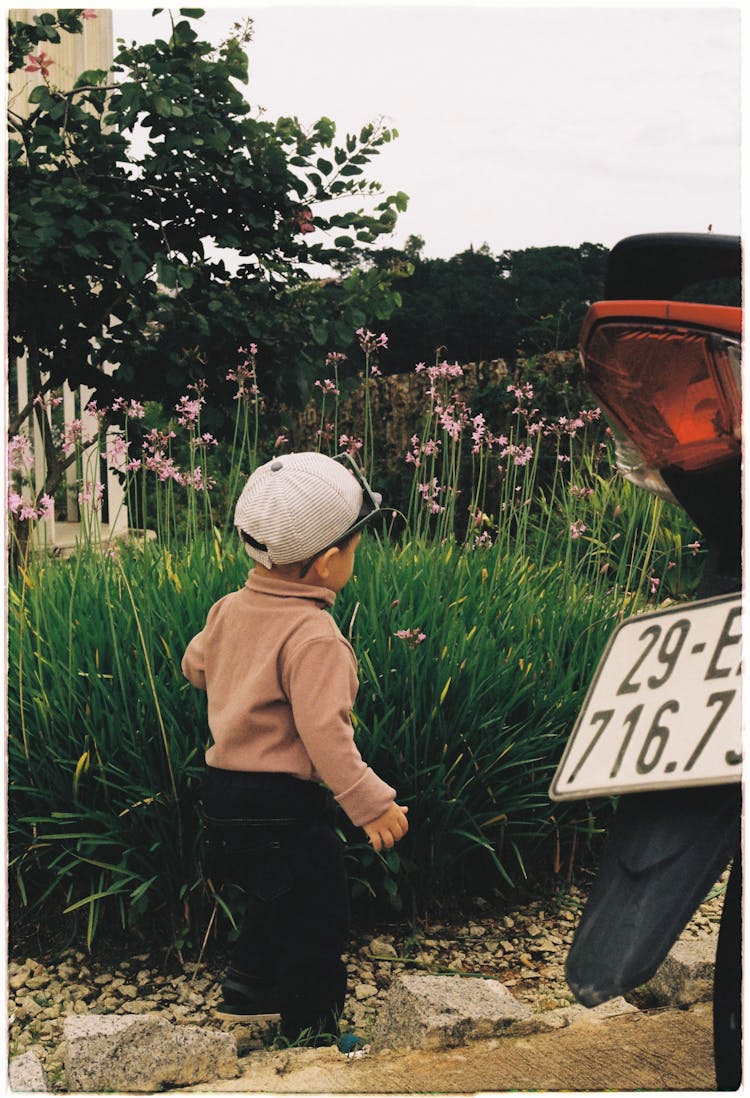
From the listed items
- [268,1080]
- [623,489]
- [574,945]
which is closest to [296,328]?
[623,489]

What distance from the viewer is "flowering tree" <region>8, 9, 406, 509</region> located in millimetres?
4543

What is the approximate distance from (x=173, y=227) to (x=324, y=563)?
9.56 ft

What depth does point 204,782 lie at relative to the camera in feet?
8.20

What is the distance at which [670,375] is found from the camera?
1.46m

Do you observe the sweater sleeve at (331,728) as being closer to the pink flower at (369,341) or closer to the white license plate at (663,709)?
the white license plate at (663,709)

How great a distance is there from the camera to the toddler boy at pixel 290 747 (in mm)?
2266

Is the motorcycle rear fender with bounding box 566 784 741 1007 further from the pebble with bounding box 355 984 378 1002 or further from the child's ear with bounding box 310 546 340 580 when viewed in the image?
the pebble with bounding box 355 984 378 1002

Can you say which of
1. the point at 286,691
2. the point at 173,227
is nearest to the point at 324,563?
the point at 286,691

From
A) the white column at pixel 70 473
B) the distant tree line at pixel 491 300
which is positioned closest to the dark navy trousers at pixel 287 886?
the white column at pixel 70 473

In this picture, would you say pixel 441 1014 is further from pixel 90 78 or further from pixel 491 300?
pixel 491 300

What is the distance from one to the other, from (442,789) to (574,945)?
1.50m

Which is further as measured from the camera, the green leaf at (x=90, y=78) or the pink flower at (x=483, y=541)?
the green leaf at (x=90, y=78)

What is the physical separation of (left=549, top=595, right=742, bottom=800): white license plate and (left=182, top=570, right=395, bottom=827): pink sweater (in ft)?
2.62

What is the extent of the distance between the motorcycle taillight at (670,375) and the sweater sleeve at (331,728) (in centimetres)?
93
